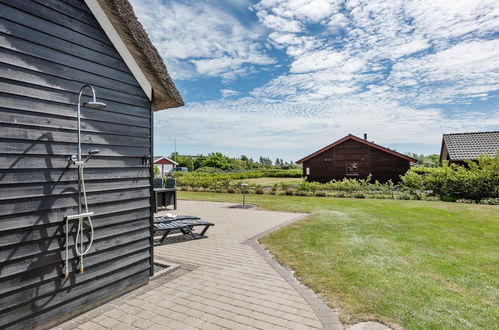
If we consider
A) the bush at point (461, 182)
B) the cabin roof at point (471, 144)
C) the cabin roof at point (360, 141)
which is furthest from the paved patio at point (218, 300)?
the cabin roof at point (471, 144)

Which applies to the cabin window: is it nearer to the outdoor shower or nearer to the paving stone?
the paving stone

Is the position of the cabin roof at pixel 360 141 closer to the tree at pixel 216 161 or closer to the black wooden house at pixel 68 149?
the black wooden house at pixel 68 149

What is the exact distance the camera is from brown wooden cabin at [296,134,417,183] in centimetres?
2345

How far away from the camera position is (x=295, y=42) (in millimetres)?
10828

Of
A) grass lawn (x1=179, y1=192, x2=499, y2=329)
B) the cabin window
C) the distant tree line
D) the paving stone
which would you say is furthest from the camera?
the distant tree line

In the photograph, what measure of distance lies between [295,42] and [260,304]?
10.1m

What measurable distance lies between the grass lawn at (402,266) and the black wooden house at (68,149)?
3.07 metres

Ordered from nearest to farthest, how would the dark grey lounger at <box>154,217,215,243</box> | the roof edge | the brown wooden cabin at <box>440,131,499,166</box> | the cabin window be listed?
the roof edge, the dark grey lounger at <box>154,217,215,243</box>, the brown wooden cabin at <box>440,131,499,166</box>, the cabin window

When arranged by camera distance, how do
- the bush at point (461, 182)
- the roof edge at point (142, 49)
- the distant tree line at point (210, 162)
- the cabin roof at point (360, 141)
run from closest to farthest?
the roof edge at point (142, 49) → the bush at point (461, 182) → the cabin roof at point (360, 141) → the distant tree line at point (210, 162)

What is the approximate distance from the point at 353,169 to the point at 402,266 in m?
21.2

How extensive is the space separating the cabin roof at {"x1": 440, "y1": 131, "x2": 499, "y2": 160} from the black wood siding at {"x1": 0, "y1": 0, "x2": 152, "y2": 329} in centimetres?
2518

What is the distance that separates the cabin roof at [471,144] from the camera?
69.0 feet

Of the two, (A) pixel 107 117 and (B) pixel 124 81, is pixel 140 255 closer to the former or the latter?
(A) pixel 107 117

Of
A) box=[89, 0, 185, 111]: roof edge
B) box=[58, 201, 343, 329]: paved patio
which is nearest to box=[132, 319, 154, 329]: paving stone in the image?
box=[58, 201, 343, 329]: paved patio
